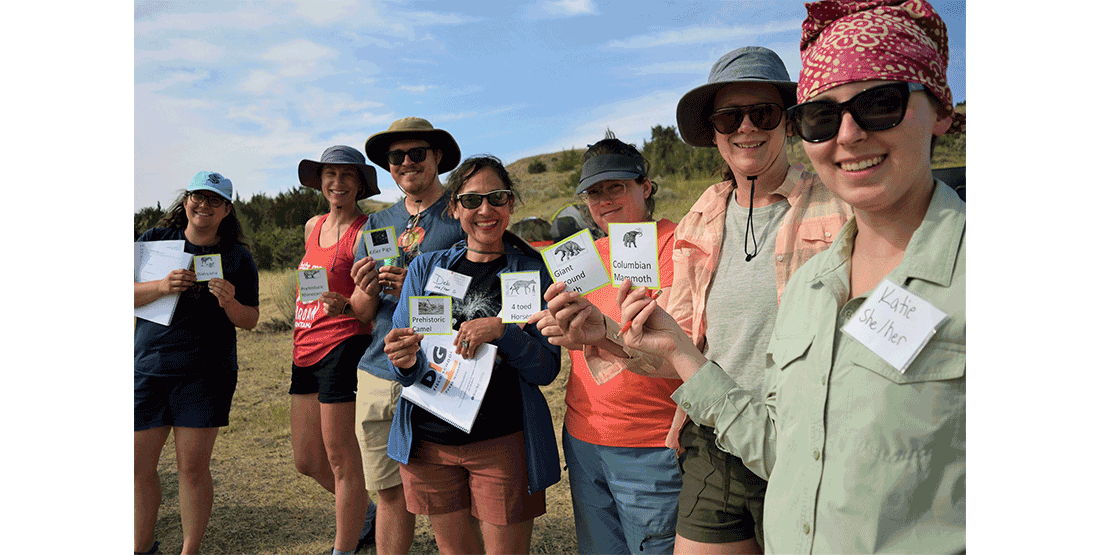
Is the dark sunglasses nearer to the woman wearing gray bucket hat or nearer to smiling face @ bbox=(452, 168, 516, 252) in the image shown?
smiling face @ bbox=(452, 168, 516, 252)

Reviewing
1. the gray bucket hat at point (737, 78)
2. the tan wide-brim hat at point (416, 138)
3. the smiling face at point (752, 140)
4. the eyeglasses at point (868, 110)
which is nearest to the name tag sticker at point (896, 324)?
the eyeglasses at point (868, 110)

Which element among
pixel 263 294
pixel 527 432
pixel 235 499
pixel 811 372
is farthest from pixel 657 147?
pixel 811 372

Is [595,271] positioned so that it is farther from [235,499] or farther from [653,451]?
[235,499]

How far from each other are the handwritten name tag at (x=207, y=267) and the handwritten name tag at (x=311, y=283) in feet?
1.42

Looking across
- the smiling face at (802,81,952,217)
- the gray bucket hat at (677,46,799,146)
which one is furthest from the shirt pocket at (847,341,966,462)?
the gray bucket hat at (677,46,799,146)

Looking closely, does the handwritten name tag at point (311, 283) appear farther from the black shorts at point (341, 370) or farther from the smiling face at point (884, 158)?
the smiling face at point (884, 158)

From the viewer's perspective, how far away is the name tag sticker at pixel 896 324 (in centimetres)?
126

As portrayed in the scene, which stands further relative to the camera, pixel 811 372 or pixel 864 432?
pixel 811 372

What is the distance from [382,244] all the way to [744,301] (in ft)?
6.75

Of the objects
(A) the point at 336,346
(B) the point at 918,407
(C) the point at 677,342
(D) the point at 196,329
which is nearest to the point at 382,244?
(A) the point at 336,346

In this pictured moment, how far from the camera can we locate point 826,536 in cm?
139

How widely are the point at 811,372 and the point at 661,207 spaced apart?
9.12 meters

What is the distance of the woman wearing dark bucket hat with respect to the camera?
3.73m

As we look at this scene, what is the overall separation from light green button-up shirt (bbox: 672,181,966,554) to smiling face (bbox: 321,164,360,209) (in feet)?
10.1
